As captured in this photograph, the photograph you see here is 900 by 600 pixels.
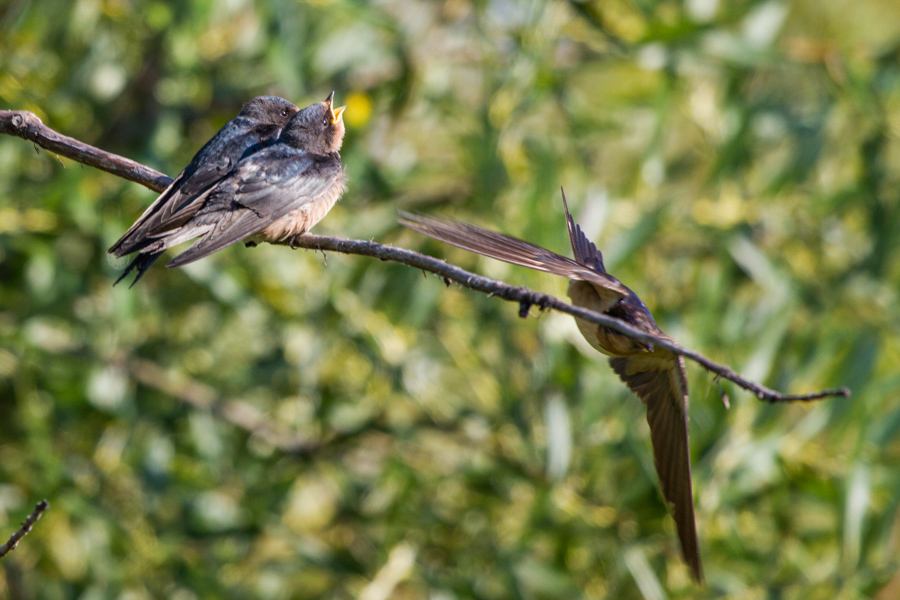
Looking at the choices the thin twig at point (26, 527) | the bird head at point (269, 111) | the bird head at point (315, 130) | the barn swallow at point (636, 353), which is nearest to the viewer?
the thin twig at point (26, 527)

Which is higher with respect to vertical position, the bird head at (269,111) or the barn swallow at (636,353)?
the bird head at (269,111)

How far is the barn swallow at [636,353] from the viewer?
181 centimetres

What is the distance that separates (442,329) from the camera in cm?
397

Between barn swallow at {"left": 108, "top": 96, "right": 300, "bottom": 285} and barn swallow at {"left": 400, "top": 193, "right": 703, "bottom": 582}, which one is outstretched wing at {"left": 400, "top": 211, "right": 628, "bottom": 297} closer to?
barn swallow at {"left": 400, "top": 193, "right": 703, "bottom": 582}

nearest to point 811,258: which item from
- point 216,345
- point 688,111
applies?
point 688,111

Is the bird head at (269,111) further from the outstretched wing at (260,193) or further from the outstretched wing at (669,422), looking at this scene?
the outstretched wing at (669,422)

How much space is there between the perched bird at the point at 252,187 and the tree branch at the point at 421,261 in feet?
0.27

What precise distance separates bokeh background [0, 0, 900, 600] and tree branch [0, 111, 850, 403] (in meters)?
1.34

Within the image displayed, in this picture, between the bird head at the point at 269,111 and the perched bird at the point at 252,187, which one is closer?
the perched bird at the point at 252,187

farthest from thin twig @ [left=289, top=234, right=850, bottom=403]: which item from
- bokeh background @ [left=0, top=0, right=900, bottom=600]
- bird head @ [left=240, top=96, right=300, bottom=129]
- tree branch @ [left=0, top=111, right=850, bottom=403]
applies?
bokeh background @ [left=0, top=0, right=900, bottom=600]

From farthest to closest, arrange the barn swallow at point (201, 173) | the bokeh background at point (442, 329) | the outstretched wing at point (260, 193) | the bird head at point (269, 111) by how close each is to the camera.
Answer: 1. the bokeh background at point (442, 329)
2. the bird head at point (269, 111)
3. the outstretched wing at point (260, 193)
4. the barn swallow at point (201, 173)

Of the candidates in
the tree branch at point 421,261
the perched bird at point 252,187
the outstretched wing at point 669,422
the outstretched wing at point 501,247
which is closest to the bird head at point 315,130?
the perched bird at point 252,187

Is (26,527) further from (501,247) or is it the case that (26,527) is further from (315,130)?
(315,130)

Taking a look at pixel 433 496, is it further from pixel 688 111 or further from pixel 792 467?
pixel 688 111
